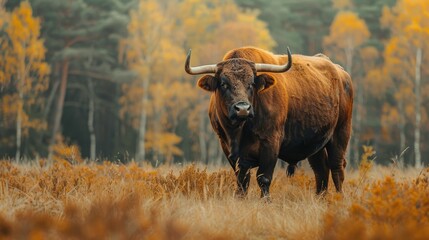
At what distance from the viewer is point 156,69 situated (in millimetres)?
34094

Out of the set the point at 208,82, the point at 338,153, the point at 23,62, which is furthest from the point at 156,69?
the point at 208,82

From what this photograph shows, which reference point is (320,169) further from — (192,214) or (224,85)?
(192,214)

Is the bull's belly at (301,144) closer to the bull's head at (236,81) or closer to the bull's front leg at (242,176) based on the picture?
the bull's front leg at (242,176)

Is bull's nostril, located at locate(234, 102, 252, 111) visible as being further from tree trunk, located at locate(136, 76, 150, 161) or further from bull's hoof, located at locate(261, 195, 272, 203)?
tree trunk, located at locate(136, 76, 150, 161)

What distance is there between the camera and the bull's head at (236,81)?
630 cm

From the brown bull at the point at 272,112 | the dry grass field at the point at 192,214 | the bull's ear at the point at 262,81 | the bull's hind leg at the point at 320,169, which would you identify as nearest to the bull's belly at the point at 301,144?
the brown bull at the point at 272,112

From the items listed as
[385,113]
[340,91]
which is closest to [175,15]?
[385,113]

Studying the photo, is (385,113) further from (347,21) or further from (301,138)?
(301,138)

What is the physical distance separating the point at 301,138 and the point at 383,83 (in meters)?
29.6

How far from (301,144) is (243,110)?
1.59 m

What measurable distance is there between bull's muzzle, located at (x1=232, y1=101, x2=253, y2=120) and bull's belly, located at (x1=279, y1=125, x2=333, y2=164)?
116 centimetres

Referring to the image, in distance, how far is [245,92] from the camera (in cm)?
641

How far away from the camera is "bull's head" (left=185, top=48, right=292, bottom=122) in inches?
248

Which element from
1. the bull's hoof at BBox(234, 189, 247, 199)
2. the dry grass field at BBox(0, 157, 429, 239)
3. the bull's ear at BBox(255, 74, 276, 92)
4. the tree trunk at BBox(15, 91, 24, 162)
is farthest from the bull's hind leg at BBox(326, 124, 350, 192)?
the tree trunk at BBox(15, 91, 24, 162)
